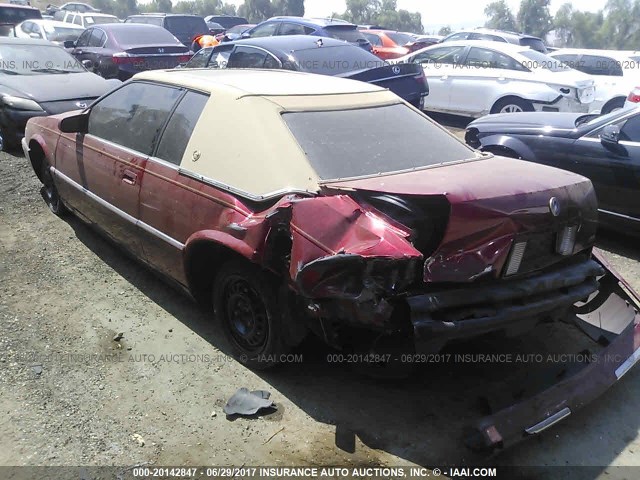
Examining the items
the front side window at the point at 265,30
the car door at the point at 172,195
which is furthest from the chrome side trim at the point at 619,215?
the front side window at the point at 265,30

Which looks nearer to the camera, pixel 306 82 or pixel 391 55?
pixel 306 82

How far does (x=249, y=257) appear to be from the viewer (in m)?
3.09

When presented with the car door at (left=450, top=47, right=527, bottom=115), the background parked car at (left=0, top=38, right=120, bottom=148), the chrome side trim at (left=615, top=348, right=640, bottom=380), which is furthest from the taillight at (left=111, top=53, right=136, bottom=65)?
the chrome side trim at (left=615, top=348, right=640, bottom=380)

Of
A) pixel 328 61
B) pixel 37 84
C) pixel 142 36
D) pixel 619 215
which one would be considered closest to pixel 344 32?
pixel 142 36

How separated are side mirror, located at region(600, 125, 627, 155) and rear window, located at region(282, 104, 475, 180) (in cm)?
217

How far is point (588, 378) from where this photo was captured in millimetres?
3033

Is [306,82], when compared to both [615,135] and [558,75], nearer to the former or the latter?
[615,135]

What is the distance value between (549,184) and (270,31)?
11.8 m

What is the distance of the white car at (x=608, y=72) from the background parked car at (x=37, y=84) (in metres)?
8.49

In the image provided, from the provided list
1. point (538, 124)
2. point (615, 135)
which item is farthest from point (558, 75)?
point (615, 135)

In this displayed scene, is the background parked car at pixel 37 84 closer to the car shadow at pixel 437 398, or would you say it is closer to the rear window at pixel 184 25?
A: the car shadow at pixel 437 398

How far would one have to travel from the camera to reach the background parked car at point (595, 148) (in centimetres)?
525

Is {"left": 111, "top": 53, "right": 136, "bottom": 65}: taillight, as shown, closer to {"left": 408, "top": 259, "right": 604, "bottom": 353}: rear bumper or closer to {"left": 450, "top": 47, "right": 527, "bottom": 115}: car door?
{"left": 450, "top": 47, "right": 527, "bottom": 115}: car door

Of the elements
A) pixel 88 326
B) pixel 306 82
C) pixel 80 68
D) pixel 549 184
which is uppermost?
pixel 306 82
